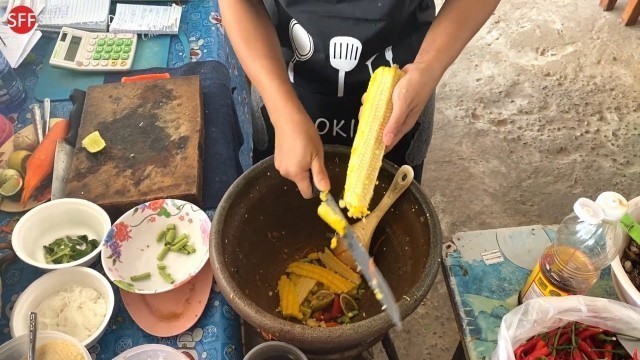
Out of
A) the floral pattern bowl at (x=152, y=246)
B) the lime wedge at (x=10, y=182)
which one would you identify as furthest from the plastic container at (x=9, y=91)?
the floral pattern bowl at (x=152, y=246)

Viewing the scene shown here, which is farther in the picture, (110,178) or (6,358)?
(110,178)

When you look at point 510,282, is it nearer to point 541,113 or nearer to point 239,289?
point 239,289

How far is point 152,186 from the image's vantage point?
48.9 inches

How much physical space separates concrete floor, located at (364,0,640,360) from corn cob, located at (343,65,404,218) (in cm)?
112

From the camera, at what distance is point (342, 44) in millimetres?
1274

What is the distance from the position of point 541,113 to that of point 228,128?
1882 mm

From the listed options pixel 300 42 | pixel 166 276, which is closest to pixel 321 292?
pixel 166 276

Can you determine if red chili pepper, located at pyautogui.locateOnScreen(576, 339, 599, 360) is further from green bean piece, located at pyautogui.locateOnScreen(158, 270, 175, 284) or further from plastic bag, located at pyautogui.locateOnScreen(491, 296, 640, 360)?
green bean piece, located at pyautogui.locateOnScreen(158, 270, 175, 284)

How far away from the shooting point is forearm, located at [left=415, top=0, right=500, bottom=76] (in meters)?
1.20

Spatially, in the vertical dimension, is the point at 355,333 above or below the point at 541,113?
above

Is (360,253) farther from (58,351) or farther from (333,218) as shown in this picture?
(58,351)

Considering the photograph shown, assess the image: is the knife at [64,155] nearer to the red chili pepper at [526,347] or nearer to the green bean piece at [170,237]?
the green bean piece at [170,237]

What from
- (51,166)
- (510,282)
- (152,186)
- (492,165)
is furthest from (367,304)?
(492,165)

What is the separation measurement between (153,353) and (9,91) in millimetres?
896
